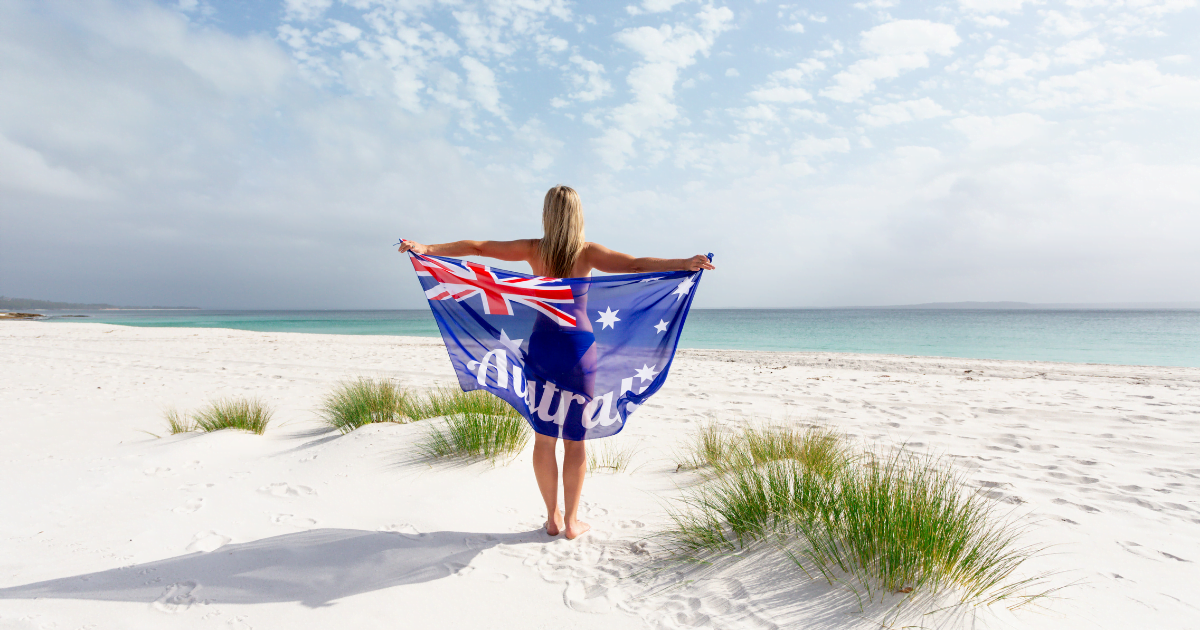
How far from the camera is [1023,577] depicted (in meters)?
2.67

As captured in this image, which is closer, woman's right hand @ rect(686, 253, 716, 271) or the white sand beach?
the white sand beach

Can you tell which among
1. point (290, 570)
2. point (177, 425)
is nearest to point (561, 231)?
point (290, 570)

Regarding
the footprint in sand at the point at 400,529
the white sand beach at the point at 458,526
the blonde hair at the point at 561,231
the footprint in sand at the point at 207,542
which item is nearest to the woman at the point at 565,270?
the blonde hair at the point at 561,231

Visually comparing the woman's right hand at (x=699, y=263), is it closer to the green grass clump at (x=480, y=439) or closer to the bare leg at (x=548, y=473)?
the bare leg at (x=548, y=473)

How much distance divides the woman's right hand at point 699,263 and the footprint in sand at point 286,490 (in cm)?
335

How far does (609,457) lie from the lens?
16.4 ft

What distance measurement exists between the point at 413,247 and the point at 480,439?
195 cm

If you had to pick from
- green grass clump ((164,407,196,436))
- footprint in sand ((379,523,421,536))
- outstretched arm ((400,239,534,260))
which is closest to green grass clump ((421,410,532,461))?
footprint in sand ((379,523,421,536))

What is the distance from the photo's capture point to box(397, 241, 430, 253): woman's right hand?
3473 mm

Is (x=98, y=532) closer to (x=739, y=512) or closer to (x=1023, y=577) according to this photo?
(x=739, y=512)

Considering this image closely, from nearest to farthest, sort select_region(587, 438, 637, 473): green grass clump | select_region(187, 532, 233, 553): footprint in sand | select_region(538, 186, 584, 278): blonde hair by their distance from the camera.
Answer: select_region(187, 532, 233, 553): footprint in sand, select_region(538, 186, 584, 278): blonde hair, select_region(587, 438, 637, 473): green grass clump

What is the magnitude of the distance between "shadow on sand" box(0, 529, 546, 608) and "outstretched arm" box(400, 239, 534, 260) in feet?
5.99

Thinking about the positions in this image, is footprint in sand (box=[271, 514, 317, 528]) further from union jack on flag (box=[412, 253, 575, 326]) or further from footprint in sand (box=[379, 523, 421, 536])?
union jack on flag (box=[412, 253, 575, 326])

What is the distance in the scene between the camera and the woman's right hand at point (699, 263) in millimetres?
3420
